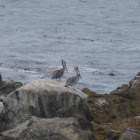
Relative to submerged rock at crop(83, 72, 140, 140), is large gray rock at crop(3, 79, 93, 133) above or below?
above

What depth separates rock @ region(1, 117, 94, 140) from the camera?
593 inches

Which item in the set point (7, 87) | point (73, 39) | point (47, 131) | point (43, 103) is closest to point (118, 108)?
point (7, 87)

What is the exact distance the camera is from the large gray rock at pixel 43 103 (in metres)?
16.0

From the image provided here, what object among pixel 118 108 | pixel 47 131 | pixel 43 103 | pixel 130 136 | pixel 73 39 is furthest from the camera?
pixel 73 39

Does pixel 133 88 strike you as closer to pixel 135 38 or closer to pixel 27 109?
pixel 27 109

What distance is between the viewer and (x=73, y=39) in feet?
129

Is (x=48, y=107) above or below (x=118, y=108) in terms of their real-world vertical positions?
above

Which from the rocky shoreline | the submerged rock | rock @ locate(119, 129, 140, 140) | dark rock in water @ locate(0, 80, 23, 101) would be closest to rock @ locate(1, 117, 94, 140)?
the rocky shoreline

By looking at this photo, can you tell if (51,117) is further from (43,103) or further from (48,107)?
(43,103)

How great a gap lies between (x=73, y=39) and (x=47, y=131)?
24.5m

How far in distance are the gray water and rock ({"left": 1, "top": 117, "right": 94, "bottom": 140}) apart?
10.4m

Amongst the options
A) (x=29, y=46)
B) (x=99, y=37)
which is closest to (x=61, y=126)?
(x=29, y=46)

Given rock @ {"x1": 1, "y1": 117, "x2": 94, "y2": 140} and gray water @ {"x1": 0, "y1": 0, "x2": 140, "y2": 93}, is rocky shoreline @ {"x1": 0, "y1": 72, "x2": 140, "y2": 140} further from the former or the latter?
gray water @ {"x1": 0, "y1": 0, "x2": 140, "y2": 93}

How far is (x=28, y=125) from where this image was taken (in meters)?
15.2
